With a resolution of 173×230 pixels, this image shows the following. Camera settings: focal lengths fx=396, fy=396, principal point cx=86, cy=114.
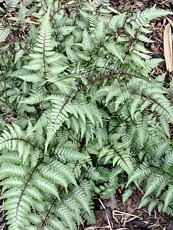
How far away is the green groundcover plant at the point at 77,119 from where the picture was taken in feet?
10.4

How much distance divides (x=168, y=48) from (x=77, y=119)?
1.85 m

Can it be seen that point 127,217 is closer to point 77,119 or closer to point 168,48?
point 77,119

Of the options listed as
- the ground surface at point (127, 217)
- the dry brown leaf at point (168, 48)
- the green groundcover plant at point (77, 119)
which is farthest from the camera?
the dry brown leaf at point (168, 48)

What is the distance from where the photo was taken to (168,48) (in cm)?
472

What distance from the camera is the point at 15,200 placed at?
3.12m

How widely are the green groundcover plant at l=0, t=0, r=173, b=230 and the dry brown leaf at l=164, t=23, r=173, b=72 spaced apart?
1.01 meters

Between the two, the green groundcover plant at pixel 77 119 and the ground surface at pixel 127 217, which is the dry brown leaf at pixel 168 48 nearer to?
the green groundcover plant at pixel 77 119

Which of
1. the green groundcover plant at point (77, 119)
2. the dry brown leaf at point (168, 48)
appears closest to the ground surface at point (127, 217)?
the green groundcover plant at point (77, 119)

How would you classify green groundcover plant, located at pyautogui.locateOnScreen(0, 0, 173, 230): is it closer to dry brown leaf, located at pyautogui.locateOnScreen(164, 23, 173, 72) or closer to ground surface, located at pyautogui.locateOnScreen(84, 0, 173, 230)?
ground surface, located at pyautogui.locateOnScreen(84, 0, 173, 230)

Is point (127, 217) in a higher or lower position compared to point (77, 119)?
lower

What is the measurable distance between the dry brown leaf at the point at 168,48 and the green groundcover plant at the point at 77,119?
101cm

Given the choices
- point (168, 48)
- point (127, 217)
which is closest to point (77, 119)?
point (127, 217)

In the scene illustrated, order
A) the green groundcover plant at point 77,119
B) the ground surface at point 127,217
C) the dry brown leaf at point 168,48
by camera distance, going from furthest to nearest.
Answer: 1. the dry brown leaf at point 168,48
2. the ground surface at point 127,217
3. the green groundcover plant at point 77,119

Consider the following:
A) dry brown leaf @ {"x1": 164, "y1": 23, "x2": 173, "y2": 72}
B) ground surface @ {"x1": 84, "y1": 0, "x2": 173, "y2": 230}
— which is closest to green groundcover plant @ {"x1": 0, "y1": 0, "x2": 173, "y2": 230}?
ground surface @ {"x1": 84, "y1": 0, "x2": 173, "y2": 230}
